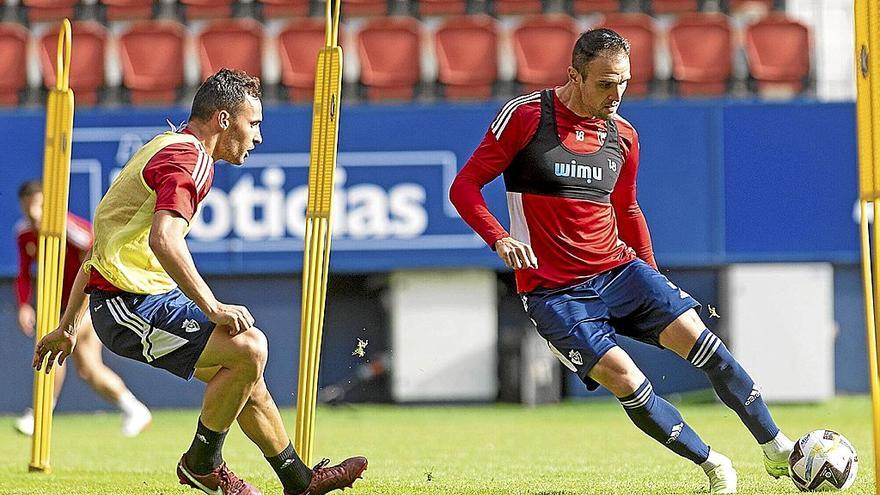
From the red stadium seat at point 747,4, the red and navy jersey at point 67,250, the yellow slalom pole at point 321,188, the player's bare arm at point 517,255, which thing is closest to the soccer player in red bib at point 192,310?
the yellow slalom pole at point 321,188

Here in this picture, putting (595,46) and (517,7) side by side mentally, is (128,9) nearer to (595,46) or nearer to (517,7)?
(517,7)

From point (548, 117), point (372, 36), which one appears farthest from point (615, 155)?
point (372, 36)

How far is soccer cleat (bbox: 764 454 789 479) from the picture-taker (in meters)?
5.96

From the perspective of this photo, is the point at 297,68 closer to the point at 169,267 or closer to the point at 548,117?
the point at 548,117

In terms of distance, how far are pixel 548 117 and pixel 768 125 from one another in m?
6.37

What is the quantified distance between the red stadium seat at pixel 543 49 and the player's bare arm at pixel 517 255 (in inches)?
322

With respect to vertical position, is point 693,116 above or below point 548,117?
above

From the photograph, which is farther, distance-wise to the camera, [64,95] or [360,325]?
[360,325]

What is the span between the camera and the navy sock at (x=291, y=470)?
5520 mm

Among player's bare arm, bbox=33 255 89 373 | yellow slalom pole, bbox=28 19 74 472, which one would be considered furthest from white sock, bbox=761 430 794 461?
yellow slalom pole, bbox=28 19 74 472

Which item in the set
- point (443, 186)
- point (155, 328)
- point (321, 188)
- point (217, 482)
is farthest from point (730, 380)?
point (443, 186)

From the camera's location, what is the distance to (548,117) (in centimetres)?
607

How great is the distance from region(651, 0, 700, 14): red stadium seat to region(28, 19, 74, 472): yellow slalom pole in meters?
8.25

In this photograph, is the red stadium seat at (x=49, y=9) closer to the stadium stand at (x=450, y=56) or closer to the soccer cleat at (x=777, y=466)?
the stadium stand at (x=450, y=56)
